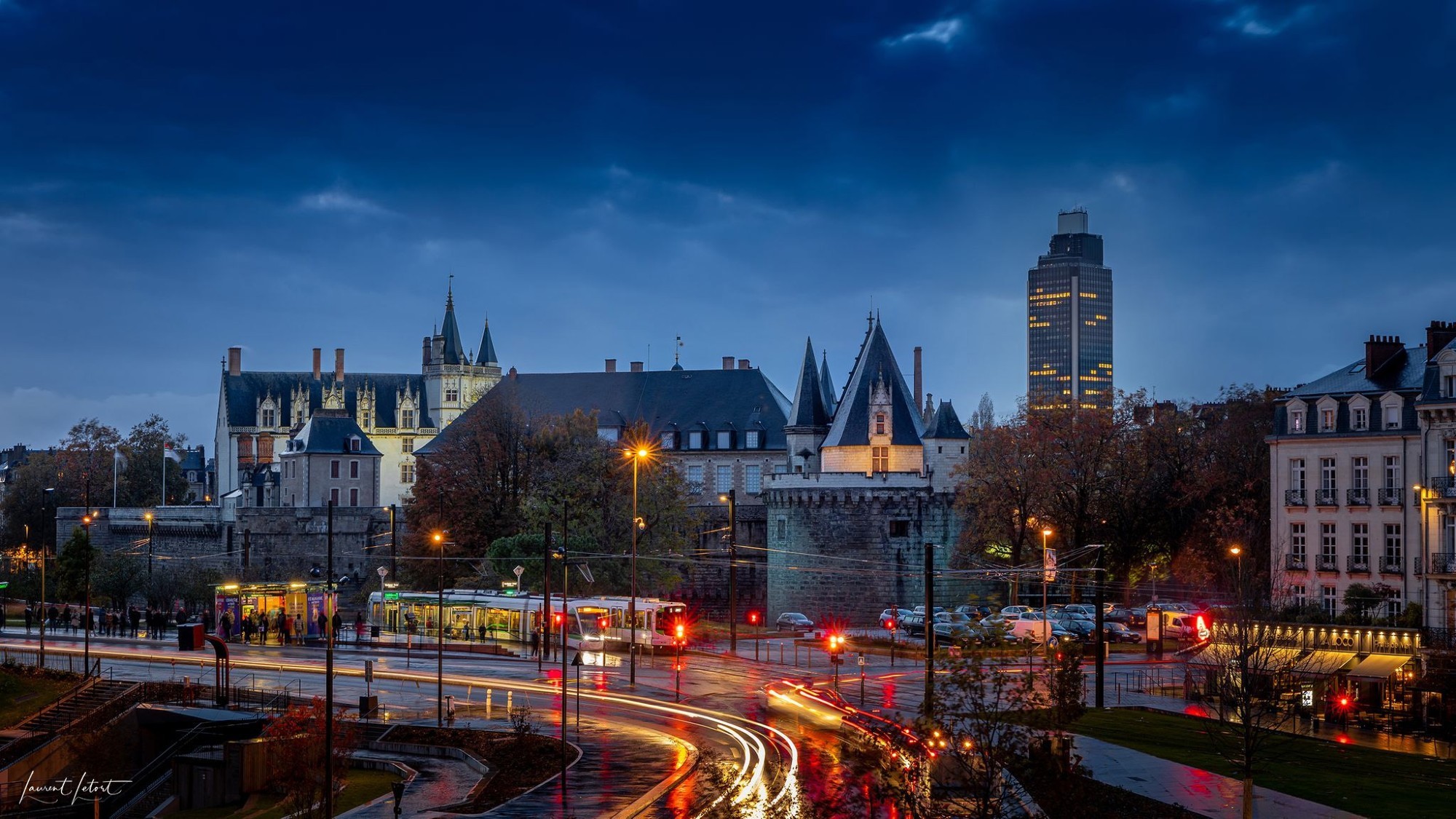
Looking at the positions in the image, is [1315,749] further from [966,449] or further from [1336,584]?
[966,449]

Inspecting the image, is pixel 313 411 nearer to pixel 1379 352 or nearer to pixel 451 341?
pixel 451 341

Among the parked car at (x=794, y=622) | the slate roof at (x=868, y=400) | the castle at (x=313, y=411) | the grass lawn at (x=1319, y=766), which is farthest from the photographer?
the castle at (x=313, y=411)

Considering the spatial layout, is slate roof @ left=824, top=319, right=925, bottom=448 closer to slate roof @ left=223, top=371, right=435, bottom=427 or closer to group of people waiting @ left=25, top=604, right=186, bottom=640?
group of people waiting @ left=25, top=604, right=186, bottom=640

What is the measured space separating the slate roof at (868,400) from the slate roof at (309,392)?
77.8 metres

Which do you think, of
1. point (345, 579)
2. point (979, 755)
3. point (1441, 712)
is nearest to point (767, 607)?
point (345, 579)

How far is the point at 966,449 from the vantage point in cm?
8675

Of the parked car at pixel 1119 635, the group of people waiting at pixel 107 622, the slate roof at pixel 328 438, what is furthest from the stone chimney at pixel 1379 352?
the slate roof at pixel 328 438

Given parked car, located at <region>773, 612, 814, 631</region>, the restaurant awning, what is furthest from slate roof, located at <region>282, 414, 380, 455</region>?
the restaurant awning

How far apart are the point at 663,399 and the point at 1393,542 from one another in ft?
223

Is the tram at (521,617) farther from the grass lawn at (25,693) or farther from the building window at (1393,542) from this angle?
the building window at (1393,542)

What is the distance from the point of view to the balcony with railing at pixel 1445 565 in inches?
2055

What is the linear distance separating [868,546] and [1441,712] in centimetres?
4492

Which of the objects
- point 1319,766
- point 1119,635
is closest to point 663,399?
point 1119,635

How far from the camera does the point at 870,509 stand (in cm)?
8631
